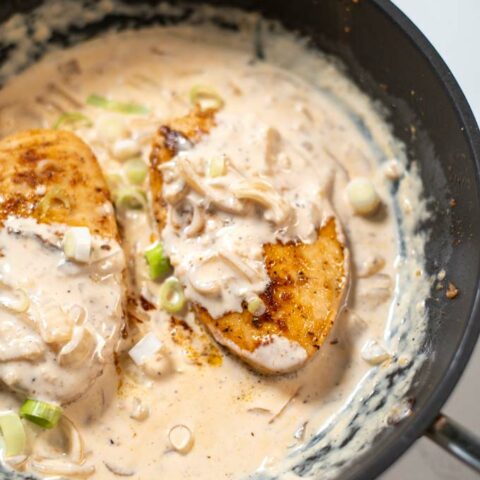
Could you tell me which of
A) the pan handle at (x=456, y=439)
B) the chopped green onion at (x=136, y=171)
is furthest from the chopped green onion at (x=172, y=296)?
the pan handle at (x=456, y=439)

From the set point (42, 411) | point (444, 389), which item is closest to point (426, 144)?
point (444, 389)

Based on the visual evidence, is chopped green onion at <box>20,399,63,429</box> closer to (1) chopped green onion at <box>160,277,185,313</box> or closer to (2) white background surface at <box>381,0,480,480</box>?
(1) chopped green onion at <box>160,277,185,313</box>

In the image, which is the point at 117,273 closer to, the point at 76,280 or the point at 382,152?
the point at 76,280

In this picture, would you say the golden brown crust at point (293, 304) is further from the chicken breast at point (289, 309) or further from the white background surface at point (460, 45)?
the white background surface at point (460, 45)

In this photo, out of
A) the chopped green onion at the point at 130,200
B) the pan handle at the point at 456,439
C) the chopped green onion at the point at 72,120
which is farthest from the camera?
the chopped green onion at the point at 72,120

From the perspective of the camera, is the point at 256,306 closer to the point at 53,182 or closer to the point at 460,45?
the point at 53,182
